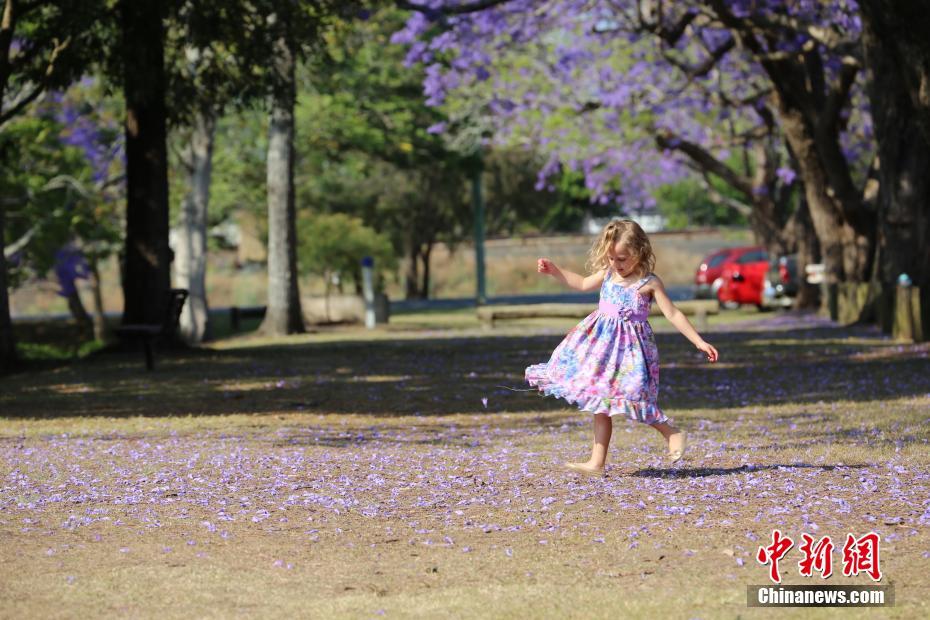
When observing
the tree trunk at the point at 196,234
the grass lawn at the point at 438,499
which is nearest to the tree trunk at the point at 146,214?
the grass lawn at the point at 438,499

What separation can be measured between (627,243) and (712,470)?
1.49 m

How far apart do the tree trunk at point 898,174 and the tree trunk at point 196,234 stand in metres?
12.0

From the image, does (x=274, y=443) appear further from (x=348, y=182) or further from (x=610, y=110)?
(x=348, y=182)

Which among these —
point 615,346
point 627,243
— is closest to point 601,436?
point 615,346

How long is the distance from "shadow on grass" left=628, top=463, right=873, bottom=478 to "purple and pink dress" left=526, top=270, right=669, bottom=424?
1.10 ft

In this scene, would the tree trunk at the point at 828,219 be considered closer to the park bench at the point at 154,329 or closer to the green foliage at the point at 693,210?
the park bench at the point at 154,329

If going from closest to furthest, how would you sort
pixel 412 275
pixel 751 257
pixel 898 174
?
pixel 898 174, pixel 751 257, pixel 412 275

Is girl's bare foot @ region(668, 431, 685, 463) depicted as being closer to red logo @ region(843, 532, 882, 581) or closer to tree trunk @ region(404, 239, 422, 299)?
red logo @ region(843, 532, 882, 581)

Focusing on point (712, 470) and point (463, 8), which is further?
point (463, 8)

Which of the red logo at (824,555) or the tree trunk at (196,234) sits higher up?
the tree trunk at (196,234)

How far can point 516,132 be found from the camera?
125ft

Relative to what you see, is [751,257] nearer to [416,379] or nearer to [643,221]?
[416,379]

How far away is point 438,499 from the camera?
8242 millimetres

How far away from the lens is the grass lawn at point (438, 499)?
19.6ft
